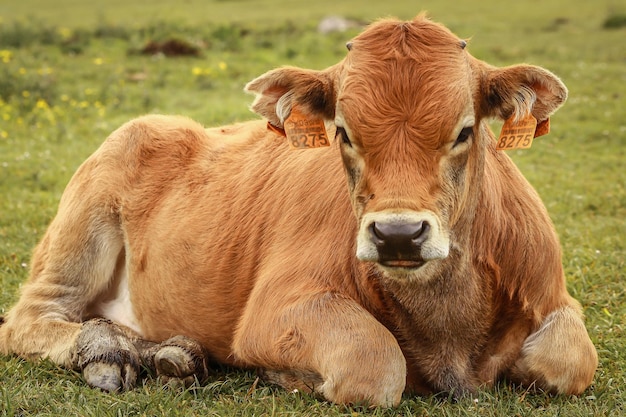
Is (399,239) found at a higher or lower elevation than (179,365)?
higher

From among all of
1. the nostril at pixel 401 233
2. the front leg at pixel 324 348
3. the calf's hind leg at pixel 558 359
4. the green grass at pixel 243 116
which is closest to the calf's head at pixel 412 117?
the nostril at pixel 401 233

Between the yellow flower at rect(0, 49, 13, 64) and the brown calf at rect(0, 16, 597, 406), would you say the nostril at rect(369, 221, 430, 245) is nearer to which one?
the brown calf at rect(0, 16, 597, 406)

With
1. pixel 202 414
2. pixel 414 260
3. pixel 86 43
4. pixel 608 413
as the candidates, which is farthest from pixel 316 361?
pixel 86 43

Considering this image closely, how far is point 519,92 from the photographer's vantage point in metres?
4.79

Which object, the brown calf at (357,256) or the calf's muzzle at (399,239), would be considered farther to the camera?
the brown calf at (357,256)

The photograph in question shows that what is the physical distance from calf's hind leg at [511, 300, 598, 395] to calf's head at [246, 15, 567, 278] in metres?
0.72

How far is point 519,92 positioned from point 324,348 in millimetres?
1727

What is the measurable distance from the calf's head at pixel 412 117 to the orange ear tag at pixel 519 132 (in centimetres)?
6

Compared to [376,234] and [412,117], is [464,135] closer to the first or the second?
[412,117]

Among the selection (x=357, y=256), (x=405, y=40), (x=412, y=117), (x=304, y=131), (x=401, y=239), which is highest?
(x=405, y=40)

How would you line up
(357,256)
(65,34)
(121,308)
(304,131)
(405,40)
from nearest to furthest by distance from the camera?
(357,256) < (405,40) < (304,131) < (121,308) < (65,34)

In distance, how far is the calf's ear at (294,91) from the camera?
503 cm

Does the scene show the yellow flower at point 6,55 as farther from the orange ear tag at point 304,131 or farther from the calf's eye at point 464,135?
the calf's eye at point 464,135

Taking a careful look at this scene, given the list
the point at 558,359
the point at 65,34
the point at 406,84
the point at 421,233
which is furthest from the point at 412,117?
the point at 65,34
